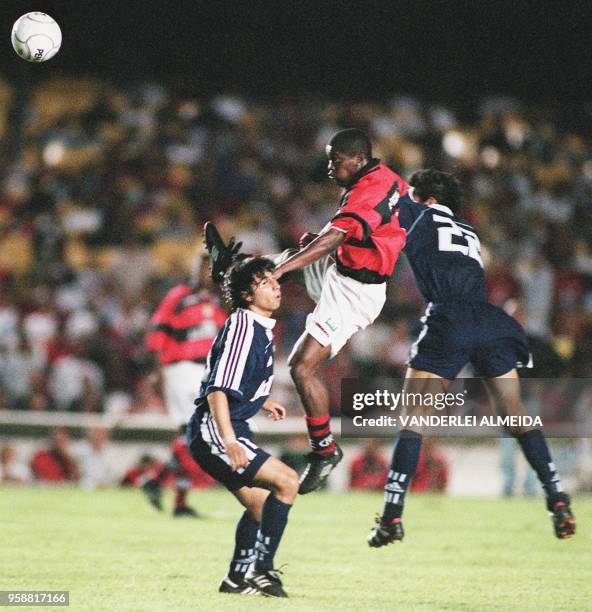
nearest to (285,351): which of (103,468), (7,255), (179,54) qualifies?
(103,468)

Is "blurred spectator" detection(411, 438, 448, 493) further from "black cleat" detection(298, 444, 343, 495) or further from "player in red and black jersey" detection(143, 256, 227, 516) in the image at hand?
"black cleat" detection(298, 444, 343, 495)

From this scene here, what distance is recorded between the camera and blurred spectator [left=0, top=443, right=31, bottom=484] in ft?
46.0

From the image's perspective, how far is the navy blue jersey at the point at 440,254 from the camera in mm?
7641

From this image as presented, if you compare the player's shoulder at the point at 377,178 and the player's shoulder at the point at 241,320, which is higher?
the player's shoulder at the point at 377,178

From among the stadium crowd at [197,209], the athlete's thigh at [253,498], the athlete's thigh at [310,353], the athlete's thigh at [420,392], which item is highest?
the stadium crowd at [197,209]

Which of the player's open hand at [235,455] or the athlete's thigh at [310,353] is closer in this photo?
the player's open hand at [235,455]

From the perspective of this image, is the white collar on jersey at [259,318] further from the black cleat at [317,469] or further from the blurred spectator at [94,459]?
the blurred spectator at [94,459]

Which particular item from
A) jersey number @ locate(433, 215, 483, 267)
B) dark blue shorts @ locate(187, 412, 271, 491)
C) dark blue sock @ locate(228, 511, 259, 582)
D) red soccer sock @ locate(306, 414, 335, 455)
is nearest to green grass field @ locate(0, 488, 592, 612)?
dark blue sock @ locate(228, 511, 259, 582)

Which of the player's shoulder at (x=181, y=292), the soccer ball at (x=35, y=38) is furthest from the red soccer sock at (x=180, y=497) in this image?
the soccer ball at (x=35, y=38)

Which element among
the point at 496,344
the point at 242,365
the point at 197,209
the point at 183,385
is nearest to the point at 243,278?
the point at 242,365

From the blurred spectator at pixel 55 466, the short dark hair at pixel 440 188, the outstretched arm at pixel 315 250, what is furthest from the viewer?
the blurred spectator at pixel 55 466

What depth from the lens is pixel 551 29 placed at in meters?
23.5

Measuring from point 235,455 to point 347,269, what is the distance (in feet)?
6.39

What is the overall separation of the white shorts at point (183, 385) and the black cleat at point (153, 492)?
713mm
